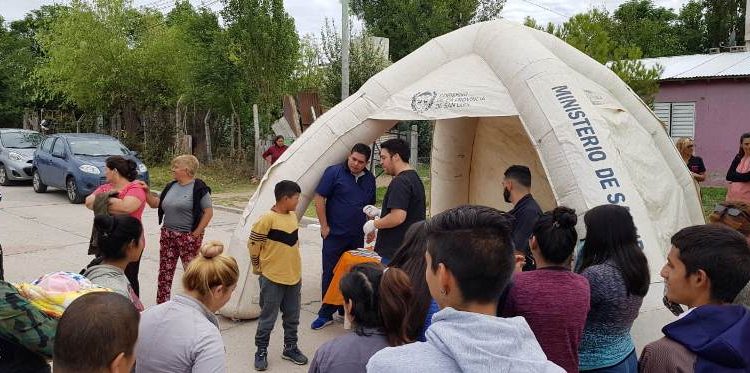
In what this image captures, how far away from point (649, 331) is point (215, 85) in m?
16.9

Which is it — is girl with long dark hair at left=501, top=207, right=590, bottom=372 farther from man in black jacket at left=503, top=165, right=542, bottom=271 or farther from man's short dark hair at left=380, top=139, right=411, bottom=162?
man's short dark hair at left=380, top=139, right=411, bottom=162

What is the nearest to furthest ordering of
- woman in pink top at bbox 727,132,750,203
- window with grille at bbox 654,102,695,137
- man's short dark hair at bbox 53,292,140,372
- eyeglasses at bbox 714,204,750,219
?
man's short dark hair at bbox 53,292,140,372
eyeglasses at bbox 714,204,750,219
woman in pink top at bbox 727,132,750,203
window with grille at bbox 654,102,695,137

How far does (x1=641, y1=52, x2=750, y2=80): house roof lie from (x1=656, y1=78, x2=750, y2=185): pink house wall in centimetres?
27

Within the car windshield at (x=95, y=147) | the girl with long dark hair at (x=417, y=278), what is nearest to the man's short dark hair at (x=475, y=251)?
the girl with long dark hair at (x=417, y=278)

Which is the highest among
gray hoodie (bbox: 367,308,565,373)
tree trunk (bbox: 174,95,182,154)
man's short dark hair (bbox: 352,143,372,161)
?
tree trunk (bbox: 174,95,182,154)

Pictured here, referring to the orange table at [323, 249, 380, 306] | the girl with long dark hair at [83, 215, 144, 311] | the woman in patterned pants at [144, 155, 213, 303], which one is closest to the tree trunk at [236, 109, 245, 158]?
the woman in patterned pants at [144, 155, 213, 303]

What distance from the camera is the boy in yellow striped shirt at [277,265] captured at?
5.26m

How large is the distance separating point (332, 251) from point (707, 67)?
51.4 feet

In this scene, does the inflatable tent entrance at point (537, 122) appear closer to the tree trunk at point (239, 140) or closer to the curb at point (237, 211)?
the curb at point (237, 211)

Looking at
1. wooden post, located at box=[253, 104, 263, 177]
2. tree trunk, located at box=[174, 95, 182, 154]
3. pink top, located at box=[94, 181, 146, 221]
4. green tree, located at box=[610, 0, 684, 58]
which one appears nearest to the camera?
pink top, located at box=[94, 181, 146, 221]

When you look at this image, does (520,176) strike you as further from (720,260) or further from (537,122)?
(720,260)

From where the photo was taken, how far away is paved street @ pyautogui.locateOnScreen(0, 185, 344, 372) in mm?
6000

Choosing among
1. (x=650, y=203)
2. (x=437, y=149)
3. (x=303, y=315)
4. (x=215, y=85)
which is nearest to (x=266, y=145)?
(x=215, y=85)

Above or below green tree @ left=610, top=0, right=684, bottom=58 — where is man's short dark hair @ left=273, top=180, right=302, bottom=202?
below
